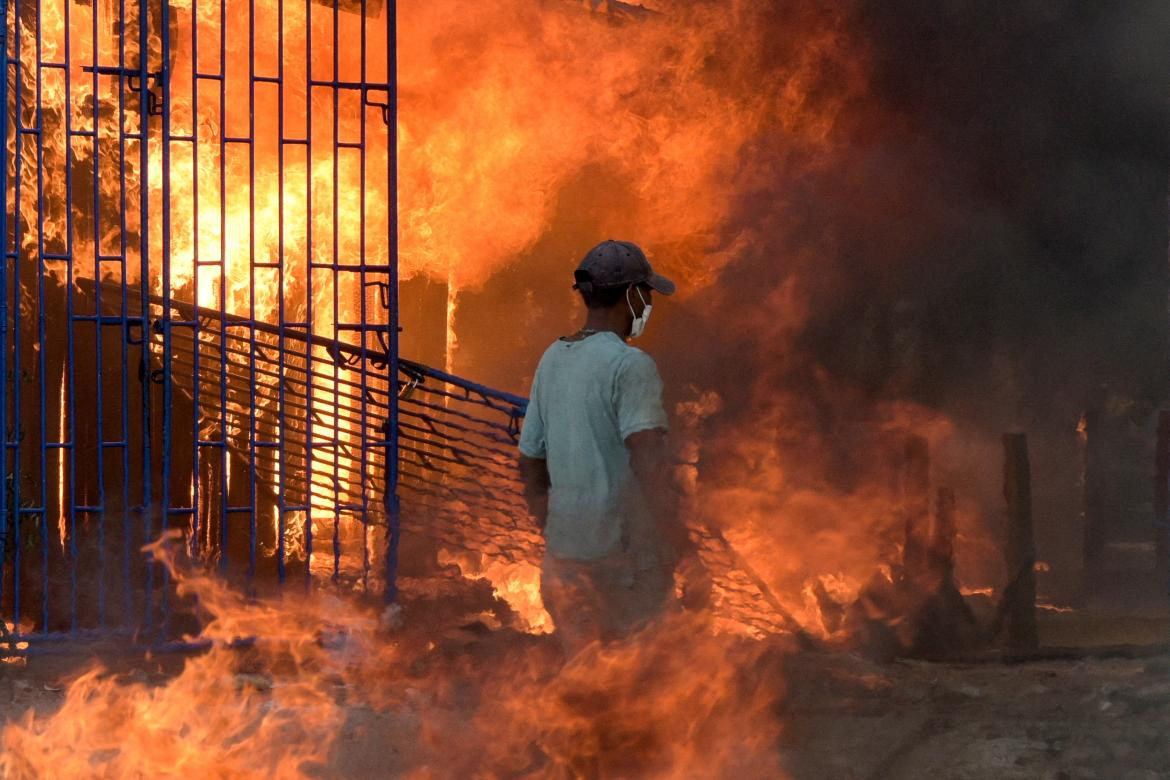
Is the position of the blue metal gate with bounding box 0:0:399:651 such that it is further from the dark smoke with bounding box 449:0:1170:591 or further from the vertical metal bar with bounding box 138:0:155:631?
the dark smoke with bounding box 449:0:1170:591

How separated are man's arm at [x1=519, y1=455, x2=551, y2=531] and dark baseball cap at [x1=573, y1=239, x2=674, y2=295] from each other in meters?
0.62

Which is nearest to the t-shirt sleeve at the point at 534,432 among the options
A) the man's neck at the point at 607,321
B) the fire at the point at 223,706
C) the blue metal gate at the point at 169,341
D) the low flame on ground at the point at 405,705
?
the man's neck at the point at 607,321

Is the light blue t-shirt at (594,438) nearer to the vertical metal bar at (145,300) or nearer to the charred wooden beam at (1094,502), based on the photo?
the vertical metal bar at (145,300)

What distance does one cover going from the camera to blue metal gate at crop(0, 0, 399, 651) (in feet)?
22.5

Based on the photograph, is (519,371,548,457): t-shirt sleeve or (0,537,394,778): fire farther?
(0,537,394,778): fire

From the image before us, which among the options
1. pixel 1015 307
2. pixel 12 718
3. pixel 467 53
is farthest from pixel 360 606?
pixel 1015 307

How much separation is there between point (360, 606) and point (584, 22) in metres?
5.55

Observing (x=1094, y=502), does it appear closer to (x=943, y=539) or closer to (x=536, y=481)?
(x=943, y=539)

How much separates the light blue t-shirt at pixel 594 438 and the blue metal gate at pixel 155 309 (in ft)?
9.58

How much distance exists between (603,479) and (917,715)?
9.45ft

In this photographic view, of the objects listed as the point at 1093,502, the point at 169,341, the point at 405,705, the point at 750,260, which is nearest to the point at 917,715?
the point at 405,705

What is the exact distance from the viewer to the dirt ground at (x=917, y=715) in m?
5.49

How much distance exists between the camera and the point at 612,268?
4176mm

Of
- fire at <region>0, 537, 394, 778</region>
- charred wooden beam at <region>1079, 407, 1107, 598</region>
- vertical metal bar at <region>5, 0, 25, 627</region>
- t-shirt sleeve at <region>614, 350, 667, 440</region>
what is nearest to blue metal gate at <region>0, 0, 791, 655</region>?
vertical metal bar at <region>5, 0, 25, 627</region>
